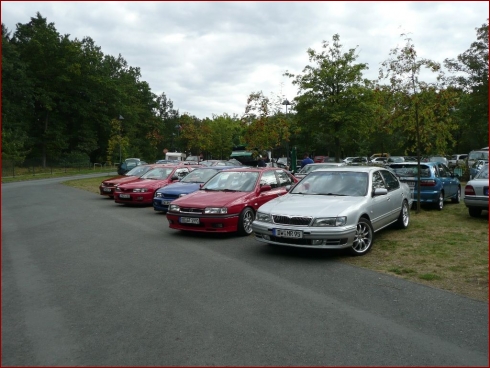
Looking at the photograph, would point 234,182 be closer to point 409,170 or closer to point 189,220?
point 189,220

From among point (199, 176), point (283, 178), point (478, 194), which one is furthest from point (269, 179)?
point (478, 194)

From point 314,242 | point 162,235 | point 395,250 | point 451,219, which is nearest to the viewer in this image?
point 314,242

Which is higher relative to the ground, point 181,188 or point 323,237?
point 181,188

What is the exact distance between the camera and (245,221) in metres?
9.93

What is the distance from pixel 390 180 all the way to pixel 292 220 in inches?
143

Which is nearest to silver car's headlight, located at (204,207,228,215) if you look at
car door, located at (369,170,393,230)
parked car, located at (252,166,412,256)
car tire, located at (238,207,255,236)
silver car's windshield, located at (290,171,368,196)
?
car tire, located at (238,207,255,236)

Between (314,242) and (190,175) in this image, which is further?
(190,175)

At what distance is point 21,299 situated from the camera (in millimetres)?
5242

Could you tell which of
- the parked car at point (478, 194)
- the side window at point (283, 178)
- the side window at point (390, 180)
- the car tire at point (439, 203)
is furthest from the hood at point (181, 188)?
the parked car at point (478, 194)

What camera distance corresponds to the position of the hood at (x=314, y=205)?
7566 millimetres

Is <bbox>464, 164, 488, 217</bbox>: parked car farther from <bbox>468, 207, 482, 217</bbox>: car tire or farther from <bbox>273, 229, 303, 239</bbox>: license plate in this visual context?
<bbox>273, 229, 303, 239</bbox>: license plate

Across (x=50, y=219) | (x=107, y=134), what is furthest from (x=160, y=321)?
(x=107, y=134)

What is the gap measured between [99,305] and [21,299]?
3.14ft

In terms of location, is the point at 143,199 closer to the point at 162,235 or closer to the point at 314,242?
the point at 162,235
